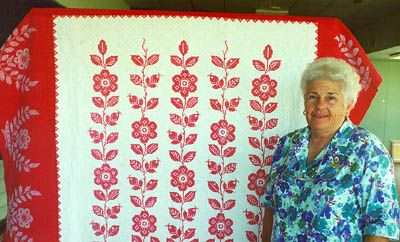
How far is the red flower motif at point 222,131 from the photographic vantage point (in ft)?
5.07

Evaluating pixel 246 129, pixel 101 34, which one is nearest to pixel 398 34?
pixel 246 129

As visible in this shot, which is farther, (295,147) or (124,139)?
(124,139)

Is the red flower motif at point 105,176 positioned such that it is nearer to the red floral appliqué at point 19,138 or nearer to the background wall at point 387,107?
the red floral appliqué at point 19,138

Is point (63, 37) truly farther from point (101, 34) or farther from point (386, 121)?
point (386, 121)

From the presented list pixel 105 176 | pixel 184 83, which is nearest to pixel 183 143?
pixel 184 83

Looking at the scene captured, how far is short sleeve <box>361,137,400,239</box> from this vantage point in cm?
108

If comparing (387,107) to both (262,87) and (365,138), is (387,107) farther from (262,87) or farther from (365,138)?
(365,138)

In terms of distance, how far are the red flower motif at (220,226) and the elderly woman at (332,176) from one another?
0.27 m

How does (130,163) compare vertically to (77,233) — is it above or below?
above

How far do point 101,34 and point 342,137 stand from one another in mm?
1024

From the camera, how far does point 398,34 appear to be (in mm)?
5180

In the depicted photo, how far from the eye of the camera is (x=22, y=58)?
4.87 feet

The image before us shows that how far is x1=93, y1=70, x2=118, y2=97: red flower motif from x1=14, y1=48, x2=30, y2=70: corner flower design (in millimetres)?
282

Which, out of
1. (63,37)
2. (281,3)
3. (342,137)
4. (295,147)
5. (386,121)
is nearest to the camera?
(342,137)
